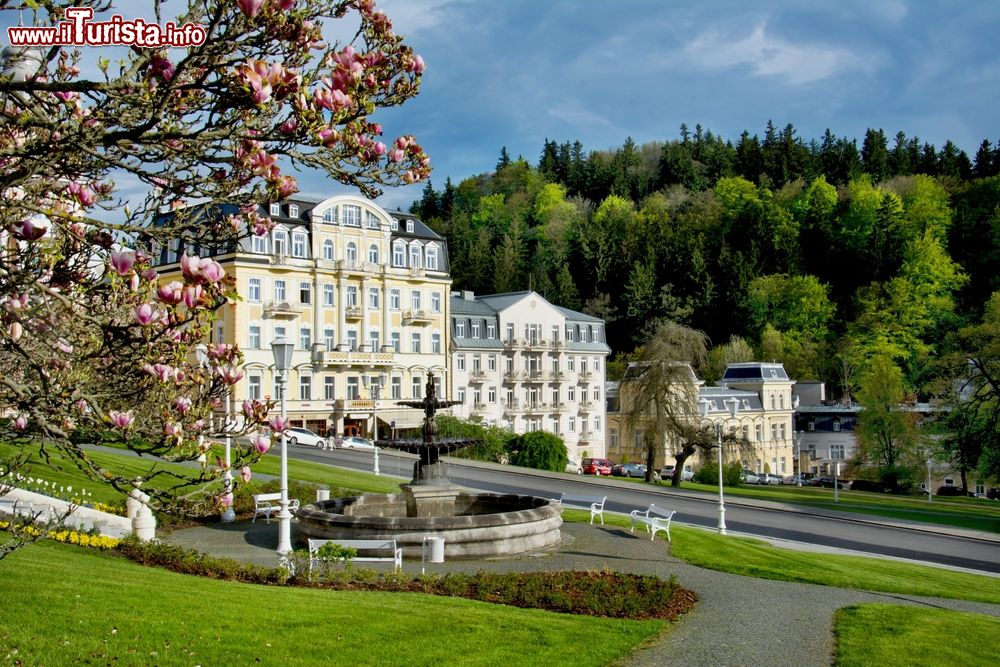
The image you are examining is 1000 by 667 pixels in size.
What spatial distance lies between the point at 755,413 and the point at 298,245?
42.9 m

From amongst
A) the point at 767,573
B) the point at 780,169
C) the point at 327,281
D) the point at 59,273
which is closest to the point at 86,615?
the point at 59,273

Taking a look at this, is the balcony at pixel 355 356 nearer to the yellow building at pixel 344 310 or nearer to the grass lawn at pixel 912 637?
the yellow building at pixel 344 310

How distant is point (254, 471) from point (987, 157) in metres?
112

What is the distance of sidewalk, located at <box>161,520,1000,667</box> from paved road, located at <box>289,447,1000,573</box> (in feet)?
28.0

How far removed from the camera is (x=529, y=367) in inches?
2709

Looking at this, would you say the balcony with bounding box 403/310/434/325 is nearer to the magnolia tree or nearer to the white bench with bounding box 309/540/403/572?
the white bench with bounding box 309/540/403/572

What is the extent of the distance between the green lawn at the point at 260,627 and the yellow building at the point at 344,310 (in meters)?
39.3

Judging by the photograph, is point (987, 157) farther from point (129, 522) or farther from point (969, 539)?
point (129, 522)

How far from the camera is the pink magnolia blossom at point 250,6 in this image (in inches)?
185

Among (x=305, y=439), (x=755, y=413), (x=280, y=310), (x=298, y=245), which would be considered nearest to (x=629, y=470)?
(x=755, y=413)

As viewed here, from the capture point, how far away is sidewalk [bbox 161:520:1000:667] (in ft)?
39.9

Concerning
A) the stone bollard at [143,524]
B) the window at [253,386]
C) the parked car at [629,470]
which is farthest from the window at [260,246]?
the stone bollard at [143,524]

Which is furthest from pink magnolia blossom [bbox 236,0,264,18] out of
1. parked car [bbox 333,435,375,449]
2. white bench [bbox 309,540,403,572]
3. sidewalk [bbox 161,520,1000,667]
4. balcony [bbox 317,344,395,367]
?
balcony [bbox 317,344,395,367]

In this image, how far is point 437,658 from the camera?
10.8 metres
